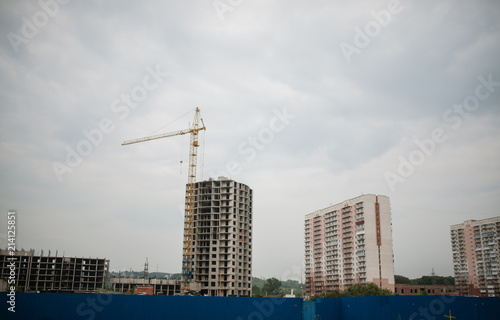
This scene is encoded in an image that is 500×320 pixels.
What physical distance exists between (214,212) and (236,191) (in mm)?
8182

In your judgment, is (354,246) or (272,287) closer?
(354,246)

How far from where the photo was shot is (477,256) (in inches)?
4867

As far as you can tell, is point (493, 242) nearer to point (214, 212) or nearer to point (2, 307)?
point (214, 212)

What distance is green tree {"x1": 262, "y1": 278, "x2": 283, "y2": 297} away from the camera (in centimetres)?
18625

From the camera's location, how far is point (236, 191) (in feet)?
327

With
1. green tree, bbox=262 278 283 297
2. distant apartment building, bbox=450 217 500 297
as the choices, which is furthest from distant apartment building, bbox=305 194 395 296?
green tree, bbox=262 278 283 297

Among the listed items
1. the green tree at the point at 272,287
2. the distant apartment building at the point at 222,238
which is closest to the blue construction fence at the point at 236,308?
the distant apartment building at the point at 222,238

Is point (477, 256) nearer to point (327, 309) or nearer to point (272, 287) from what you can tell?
point (272, 287)

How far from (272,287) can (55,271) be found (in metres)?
109

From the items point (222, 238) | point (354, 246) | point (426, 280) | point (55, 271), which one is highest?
point (222, 238)

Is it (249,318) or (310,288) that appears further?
(310,288)

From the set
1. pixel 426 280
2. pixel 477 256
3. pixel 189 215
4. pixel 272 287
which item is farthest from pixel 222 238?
pixel 426 280

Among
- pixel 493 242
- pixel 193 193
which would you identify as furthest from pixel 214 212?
pixel 493 242

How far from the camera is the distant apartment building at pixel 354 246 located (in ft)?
322
